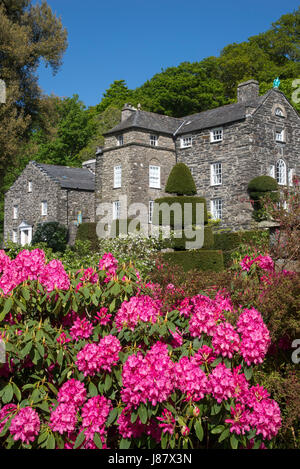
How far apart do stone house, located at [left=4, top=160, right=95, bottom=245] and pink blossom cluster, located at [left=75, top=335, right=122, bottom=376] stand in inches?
1233

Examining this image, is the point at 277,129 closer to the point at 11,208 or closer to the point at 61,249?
the point at 61,249

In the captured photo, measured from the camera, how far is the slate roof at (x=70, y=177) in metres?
36.2

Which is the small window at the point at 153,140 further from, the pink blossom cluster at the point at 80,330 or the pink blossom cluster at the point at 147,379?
the pink blossom cluster at the point at 147,379

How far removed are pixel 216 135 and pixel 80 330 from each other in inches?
1113

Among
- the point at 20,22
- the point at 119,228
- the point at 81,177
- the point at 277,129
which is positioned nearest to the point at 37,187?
the point at 81,177

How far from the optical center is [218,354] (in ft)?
14.0

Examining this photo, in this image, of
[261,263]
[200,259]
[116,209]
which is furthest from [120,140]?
[261,263]

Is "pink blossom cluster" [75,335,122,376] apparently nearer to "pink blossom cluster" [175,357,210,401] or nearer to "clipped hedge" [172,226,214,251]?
"pink blossom cluster" [175,357,210,401]

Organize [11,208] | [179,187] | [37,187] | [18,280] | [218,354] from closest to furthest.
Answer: [218,354] → [18,280] → [179,187] → [37,187] → [11,208]

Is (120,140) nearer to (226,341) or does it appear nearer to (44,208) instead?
(44,208)

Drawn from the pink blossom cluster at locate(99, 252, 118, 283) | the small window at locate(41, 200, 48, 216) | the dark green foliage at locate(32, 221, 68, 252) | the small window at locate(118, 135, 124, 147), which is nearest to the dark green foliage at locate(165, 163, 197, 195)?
the small window at locate(118, 135, 124, 147)

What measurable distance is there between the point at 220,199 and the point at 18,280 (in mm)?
26856

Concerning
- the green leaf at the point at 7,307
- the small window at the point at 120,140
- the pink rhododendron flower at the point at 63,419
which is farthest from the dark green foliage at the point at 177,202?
the pink rhododendron flower at the point at 63,419
